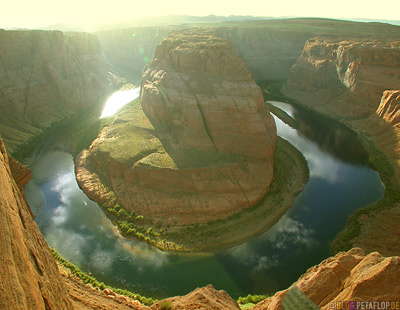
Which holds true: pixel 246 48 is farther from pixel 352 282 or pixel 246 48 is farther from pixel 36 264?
pixel 36 264

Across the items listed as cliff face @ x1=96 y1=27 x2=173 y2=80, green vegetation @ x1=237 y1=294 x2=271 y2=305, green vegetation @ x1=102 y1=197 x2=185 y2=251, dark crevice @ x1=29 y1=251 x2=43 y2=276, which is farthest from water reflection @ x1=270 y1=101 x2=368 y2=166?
cliff face @ x1=96 y1=27 x2=173 y2=80

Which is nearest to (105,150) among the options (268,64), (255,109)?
(255,109)

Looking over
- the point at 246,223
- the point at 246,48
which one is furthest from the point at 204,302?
the point at 246,48

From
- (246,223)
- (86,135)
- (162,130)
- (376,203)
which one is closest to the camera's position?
(246,223)

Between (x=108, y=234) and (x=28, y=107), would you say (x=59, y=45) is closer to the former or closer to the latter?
(x=28, y=107)

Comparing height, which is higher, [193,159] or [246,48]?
[246,48]
